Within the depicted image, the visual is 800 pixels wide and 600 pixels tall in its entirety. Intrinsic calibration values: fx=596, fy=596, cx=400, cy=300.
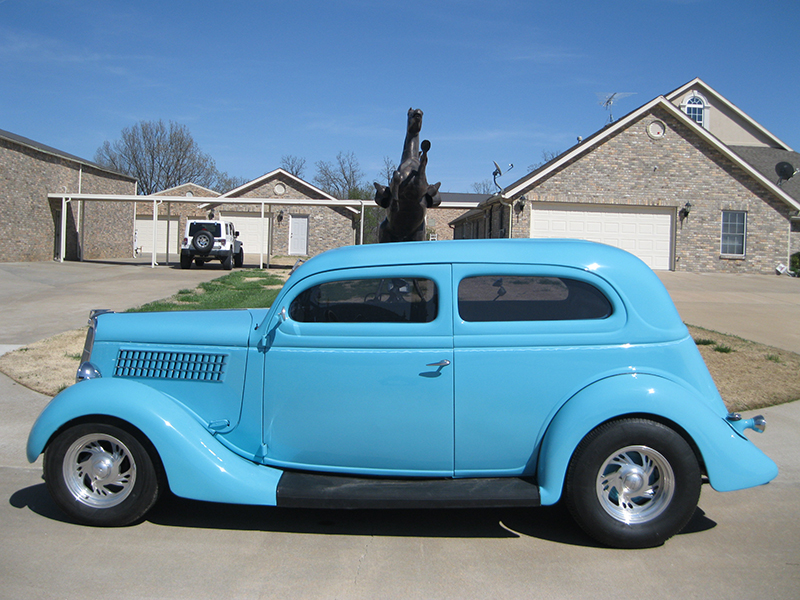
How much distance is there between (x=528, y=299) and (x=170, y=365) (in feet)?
6.89

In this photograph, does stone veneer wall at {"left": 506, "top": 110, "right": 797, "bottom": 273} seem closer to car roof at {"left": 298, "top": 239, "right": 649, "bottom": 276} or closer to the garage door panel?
car roof at {"left": 298, "top": 239, "right": 649, "bottom": 276}

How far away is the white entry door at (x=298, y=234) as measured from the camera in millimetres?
35250

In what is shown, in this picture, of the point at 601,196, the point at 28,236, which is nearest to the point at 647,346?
the point at 601,196

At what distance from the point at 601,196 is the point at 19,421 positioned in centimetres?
1890

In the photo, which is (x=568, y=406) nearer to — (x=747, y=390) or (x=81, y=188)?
(x=747, y=390)

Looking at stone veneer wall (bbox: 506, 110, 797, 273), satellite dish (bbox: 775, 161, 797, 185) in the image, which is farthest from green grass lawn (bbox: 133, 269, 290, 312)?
satellite dish (bbox: 775, 161, 797, 185)

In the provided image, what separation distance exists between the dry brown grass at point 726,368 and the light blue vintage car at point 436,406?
3400 millimetres

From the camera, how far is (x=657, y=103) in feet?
67.3

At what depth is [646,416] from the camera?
315 cm

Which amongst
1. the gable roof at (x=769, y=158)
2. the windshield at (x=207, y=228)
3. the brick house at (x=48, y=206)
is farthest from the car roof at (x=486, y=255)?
the gable roof at (x=769, y=158)

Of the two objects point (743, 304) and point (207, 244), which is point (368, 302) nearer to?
point (743, 304)

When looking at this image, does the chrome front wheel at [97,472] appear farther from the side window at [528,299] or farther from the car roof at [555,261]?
the side window at [528,299]

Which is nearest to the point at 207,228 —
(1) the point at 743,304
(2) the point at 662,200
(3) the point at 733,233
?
(2) the point at 662,200

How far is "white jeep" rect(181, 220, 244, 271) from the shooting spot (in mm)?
23312
